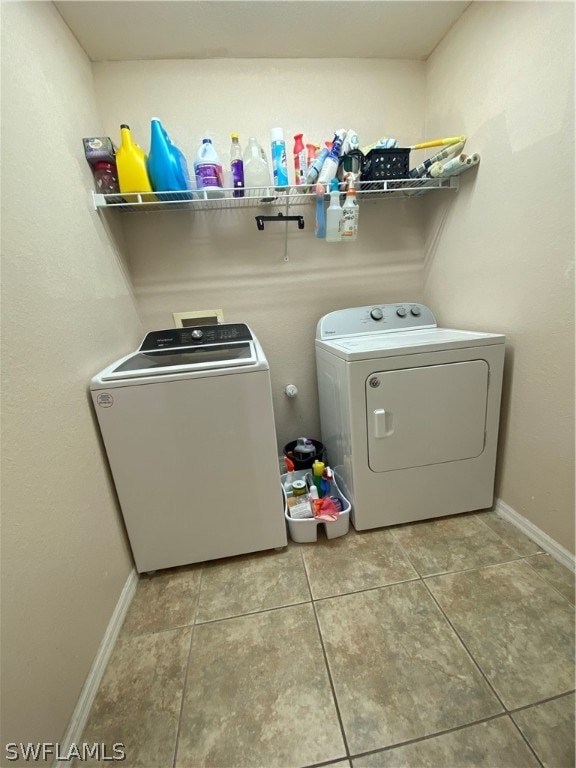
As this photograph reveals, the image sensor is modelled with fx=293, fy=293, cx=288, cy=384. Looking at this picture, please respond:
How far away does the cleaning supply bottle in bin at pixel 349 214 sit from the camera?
1.46m

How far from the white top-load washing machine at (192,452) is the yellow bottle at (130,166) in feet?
2.56

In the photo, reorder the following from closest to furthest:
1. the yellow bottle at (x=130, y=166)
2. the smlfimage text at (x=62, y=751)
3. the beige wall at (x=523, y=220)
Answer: the smlfimage text at (x=62, y=751) < the beige wall at (x=523, y=220) < the yellow bottle at (x=130, y=166)

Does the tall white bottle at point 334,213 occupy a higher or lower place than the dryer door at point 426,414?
higher

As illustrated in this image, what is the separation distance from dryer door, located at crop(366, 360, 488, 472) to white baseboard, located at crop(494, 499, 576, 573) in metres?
0.34

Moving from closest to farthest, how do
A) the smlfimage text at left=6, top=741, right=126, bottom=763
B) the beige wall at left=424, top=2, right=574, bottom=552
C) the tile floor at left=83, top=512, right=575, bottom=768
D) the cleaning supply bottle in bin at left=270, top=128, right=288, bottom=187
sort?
1. the smlfimage text at left=6, top=741, right=126, bottom=763
2. the tile floor at left=83, top=512, right=575, bottom=768
3. the beige wall at left=424, top=2, right=574, bottom=552
4. the cleaning supply bottle in bin at left=270, top=128, right=288, bottom=187

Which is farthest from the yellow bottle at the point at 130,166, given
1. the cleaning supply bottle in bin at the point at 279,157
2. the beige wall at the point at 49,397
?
the cleaning supply bottle in bin at the point at 279,157

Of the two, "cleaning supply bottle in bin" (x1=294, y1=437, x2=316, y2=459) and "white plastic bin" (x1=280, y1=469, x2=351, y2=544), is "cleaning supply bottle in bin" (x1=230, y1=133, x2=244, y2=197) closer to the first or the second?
"cleaning supply bottle in bin" (x1=294, y1=437, x2=316, y2=459)

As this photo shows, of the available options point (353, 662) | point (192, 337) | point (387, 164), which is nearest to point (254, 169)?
point (387, 164)

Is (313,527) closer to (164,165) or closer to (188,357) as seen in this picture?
(188,357)

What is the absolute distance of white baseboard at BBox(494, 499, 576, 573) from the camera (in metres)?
1.17

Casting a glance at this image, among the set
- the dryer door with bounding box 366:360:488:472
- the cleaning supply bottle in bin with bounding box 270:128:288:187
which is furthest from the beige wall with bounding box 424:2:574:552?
the cleaning supply bottle in bin with bounding box 270:128:288:187

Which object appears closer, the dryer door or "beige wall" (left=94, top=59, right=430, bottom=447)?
the dryer door

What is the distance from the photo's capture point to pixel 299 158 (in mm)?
1503

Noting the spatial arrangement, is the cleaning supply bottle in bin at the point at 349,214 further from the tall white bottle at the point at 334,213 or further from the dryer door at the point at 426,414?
the dryer door at the point at 426,414
